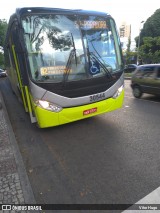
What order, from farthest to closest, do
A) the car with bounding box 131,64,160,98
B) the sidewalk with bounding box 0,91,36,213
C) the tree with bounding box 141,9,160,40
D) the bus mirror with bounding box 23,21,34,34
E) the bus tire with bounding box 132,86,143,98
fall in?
1. the tree with bounding box 141,9,160,40
2. the bus tire with bounding box 132,86,143,98
3. the car with bounding box 131,64,160,98
4. the bus mirror with bounding box 23,21,34,34
5. the sidewalk with bounding box 0,91,36,213

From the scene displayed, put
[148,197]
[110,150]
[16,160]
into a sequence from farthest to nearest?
[110,150], [16,160], [148,197]

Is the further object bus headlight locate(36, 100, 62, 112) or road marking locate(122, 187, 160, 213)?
bus headlight locate(36, 100, 62, 112)

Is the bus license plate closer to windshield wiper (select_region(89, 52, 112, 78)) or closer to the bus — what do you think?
the bus

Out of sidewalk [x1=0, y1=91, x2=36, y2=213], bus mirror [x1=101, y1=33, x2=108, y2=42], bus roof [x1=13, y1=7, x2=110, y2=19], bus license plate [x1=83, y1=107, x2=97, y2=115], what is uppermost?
bus roof [x1=13, y1=7, x2=110, y2=19]

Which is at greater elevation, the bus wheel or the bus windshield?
the bus windshield

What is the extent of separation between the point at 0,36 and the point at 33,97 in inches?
1319

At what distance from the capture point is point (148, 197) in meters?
2.97

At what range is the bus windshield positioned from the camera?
4.69 m

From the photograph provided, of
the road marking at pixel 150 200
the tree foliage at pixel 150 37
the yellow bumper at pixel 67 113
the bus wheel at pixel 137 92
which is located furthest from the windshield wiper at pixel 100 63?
the tree foliage at pixel 150 37

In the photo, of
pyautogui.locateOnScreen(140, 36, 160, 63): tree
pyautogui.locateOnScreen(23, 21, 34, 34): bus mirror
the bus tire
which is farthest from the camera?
pyautogui.locateOnScreen(140, 36, 160, 63): tree

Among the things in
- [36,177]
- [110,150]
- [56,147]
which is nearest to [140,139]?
[110,150]

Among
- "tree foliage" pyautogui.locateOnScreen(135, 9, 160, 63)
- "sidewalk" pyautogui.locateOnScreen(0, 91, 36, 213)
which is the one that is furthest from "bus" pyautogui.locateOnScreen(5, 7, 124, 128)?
"tree foliage" pyautogui.locateOnScreen(135, 9, 160, 63)

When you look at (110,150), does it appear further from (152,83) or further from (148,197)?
(152,83)

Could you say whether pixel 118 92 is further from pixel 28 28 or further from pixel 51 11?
pixel 28 28
